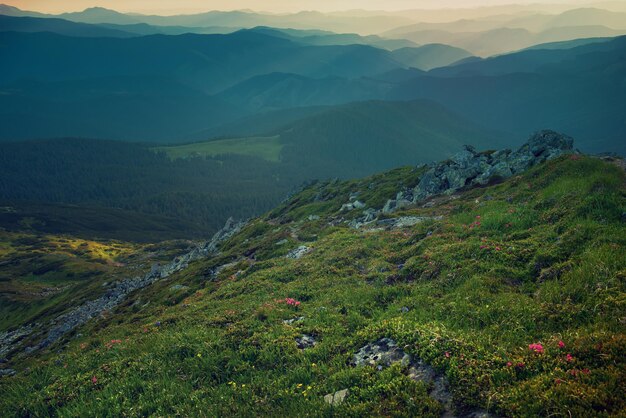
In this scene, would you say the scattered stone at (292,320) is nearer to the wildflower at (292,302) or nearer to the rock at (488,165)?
the wildflower at (292,302)

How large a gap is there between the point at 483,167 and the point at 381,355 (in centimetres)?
5135

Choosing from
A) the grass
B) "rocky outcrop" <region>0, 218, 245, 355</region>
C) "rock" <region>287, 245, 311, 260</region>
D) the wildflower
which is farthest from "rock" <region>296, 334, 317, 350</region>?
the grass

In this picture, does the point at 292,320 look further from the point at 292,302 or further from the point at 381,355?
the point at 381,355

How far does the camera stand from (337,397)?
13.5 metres

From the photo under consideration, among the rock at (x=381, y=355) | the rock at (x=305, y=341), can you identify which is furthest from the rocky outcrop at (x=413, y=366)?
the rock at (x=305, y=341)

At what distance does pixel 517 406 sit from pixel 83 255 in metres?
229

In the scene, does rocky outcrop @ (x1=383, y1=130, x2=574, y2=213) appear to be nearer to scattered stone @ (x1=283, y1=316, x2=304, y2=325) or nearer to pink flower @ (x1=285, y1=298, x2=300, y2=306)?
pink flower @ (x1=285, y1=298, x2=300, y2=306)

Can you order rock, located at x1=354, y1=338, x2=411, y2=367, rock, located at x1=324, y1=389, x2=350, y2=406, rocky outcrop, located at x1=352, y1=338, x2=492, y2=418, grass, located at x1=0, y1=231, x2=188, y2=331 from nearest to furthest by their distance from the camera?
rocky outcrop, located at x1=352, y1=338, x2=492, y2=418 → rock, located at x1=324, y1=389, x2=350, y2=406 → rock, located at x1=354, y1=338, x2=411, y2=367 → grass, located at x1=0, y1=231, x2=188, y2=331

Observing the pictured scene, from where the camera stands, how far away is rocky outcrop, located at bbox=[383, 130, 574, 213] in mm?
52978

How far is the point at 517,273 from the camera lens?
18969 millimetres

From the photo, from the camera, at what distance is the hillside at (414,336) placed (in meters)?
12.0

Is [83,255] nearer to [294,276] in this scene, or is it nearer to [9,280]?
[9,280]

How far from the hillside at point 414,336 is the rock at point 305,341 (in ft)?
0.48

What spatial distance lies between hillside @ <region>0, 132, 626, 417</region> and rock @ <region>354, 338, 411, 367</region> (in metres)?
0.07
